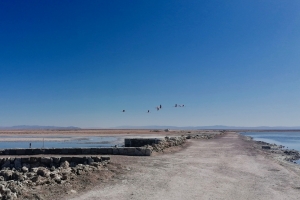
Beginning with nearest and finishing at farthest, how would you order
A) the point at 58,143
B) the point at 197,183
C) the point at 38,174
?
the point at 38,174, the point at 197,183, the point at 58,143

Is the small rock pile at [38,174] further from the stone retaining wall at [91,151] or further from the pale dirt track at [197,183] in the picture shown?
the stone retaining wall at [91,151]

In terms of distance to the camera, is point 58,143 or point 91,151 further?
point 58,143

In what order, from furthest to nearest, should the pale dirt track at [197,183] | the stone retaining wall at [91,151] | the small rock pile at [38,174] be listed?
1. the stone retaining wall at [91,151]
2. the pale dirt track at [197,183]
3. the small rock pile at [38,174]

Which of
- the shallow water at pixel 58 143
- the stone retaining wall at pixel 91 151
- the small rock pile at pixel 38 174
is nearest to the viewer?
the small rock pile at pixel 38 174

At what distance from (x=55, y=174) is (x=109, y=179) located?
1.96 m

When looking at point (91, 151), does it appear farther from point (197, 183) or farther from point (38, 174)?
point (197, 183)

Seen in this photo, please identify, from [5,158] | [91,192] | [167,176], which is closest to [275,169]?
[167,176]

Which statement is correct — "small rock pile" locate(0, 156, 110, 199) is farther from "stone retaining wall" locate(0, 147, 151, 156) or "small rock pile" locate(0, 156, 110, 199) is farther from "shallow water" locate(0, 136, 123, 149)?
"shallow water" locate(0, 136, 123, 149)

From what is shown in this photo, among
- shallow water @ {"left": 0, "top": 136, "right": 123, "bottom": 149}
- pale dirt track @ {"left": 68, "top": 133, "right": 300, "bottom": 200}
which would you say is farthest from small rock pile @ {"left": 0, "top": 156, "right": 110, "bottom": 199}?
shallow water @ {"left": 0, "top": 136, "right": 123, "bottom": 149}

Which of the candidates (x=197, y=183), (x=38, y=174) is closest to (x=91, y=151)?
(x=38, y=174)

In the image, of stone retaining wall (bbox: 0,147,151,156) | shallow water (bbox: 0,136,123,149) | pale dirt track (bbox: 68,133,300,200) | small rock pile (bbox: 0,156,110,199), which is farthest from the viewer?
shallow water (bbox: 0,136,123,149)

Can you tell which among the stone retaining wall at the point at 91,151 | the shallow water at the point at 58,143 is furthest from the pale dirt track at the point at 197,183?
the shallow water at the point at 58,143

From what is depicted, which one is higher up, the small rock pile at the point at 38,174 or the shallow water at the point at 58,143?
the shallow water at the point at 58,143

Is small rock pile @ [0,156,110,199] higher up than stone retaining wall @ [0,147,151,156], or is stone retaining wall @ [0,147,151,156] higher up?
stone retaining wall @ [0,147,151,156]
